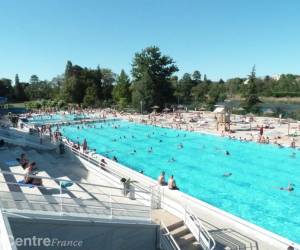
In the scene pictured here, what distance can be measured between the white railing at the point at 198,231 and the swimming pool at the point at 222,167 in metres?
5.09

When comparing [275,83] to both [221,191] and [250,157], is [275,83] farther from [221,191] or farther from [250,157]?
[221,191]

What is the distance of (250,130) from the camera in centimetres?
3036

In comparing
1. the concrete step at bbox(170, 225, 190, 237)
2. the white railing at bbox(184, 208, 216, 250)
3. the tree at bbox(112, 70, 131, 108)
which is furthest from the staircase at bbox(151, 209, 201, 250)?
the tree at bbox(112, 70, 131, 108)

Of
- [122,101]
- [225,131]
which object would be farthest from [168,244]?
[122,101]

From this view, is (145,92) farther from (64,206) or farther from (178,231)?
(64,206)

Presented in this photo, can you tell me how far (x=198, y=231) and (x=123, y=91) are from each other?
2068 inches

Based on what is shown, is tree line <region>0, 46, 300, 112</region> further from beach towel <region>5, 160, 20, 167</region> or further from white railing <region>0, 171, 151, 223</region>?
white railing <region>0, 171, 151, 223</region>

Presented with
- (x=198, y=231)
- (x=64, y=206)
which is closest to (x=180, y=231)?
(x=198, y=231)

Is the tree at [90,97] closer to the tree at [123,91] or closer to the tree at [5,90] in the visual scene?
the tree at [123,91]

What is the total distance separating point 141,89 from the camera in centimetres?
4769

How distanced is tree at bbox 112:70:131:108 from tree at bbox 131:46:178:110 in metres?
5.32

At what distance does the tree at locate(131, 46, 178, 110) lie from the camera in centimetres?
4828

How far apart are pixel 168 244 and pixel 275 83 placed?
92.9 metres

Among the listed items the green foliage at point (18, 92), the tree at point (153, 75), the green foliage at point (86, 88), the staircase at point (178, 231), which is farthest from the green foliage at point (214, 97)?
the green foliage at point (18, 92)
